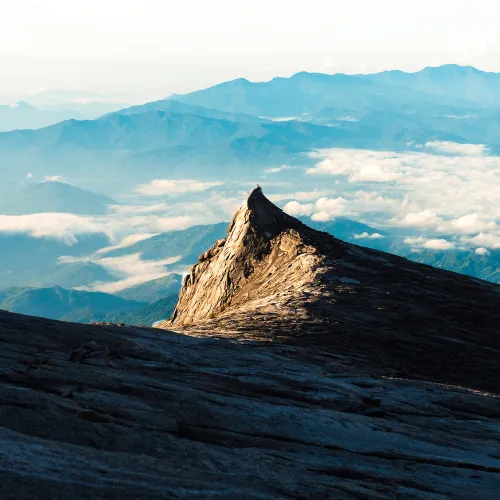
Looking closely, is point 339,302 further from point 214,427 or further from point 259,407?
point 214,427

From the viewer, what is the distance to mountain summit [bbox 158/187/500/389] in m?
36.9

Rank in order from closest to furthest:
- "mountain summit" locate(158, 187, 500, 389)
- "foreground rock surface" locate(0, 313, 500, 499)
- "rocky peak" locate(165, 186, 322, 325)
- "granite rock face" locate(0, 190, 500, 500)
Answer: "foreground rock surface" locate(0, 313, 500, 499)
"granite rock face" locate(0, 190, 500, 500)
"mountain summit" locate(158, 187, 500, 389)
"rocky peak" locate(165, 186, 322, 325)

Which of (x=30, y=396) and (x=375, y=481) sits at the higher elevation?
(x=30, y=396)

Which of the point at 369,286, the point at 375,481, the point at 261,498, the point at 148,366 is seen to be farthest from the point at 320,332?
the point at 261,498

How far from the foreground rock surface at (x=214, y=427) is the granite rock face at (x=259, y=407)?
0.05 m

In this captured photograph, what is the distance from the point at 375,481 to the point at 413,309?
2898 cm

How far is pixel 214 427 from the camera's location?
60.5 feet

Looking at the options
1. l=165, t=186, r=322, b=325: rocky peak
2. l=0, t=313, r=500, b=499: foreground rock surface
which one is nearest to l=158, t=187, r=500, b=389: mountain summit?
l=165, t=186, r=322, b=325: rocky peak

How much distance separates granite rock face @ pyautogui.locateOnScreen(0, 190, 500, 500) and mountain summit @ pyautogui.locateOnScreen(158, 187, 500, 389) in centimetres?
19

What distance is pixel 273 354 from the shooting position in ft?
100

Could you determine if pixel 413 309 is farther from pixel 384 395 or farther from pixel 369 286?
pixel 384 395

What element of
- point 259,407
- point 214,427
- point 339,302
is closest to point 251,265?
point 339,302

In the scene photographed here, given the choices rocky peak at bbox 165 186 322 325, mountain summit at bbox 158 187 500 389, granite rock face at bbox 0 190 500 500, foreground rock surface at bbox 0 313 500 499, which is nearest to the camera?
foreground rock surface at bbox 0 313 500 499

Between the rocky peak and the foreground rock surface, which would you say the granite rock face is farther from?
the rocky peak
